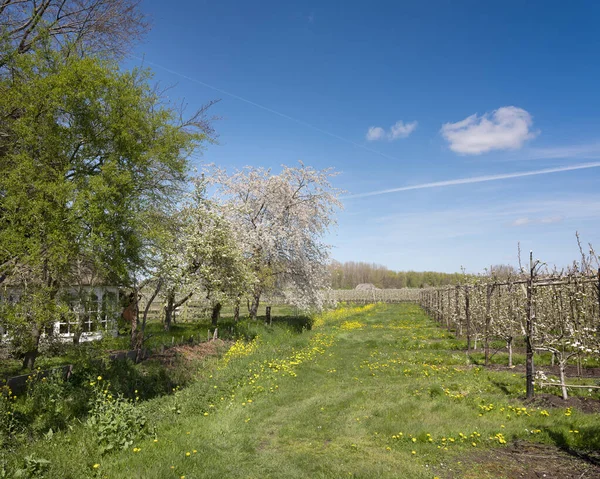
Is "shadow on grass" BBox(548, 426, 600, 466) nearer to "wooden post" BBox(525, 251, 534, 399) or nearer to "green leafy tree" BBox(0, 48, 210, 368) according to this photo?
"wooden post" BBox(525, 251, 534, 399)

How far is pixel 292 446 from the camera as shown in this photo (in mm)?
7141

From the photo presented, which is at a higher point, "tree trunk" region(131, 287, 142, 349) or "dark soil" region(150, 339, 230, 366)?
"tree trunk" region(131, 287, 142, 349)

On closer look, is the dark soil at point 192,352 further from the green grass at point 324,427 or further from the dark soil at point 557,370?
the dark soil at point 557,370

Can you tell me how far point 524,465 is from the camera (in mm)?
6055

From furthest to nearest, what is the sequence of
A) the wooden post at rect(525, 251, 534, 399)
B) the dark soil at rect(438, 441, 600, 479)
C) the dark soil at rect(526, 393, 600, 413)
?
the wooden post at rect(525, 251, 534, 399), the dark soil at rect(526, 393, 600, 413), the dark soil at rect(438, 441, 600, 479)

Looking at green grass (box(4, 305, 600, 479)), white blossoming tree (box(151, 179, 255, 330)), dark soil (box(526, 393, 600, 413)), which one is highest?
white blossoming tree (box(151, 179, 255, 330))

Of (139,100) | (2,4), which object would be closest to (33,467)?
(139,100)

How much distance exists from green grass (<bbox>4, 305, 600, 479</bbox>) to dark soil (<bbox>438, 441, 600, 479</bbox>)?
0.21 metres

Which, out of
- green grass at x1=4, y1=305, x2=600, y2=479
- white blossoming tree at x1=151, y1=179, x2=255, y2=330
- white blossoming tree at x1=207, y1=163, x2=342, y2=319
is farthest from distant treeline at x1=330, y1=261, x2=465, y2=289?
green grass at x1=4, y1=305, x2=600, y2=479

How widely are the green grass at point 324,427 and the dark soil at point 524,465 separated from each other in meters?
0.21

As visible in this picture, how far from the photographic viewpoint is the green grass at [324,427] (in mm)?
6172

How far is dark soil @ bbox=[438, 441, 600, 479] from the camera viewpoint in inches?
226

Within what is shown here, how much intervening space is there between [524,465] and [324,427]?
3.49 meters

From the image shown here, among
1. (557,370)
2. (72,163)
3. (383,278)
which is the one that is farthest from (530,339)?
(383,278)
